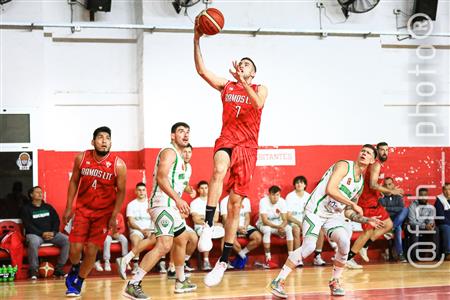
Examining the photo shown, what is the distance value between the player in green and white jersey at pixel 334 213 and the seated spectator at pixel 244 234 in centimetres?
470

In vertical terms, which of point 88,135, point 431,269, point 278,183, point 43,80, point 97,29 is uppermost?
point 97,29

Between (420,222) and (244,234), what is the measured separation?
3.36 m

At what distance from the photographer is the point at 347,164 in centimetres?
819

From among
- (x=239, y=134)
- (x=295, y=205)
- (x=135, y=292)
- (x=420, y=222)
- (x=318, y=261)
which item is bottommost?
(x=318, y=261)

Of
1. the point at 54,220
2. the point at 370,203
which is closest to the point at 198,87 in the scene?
the point at 54,220

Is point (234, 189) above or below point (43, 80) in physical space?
below

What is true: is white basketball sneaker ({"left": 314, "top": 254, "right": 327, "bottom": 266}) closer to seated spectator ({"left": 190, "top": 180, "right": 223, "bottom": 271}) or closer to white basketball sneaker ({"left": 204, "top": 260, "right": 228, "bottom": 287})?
seated spectator ({"left": 190, "top": 180, "right": 223, "bottom": 271})

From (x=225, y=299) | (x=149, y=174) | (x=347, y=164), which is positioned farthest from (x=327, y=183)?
(x=149, y=174)

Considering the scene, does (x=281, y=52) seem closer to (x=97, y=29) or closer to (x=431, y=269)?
(x=97, y=29)

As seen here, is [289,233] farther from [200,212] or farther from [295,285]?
[295,285]

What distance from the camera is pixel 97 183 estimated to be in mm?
8500

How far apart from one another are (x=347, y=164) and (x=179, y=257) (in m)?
2.21

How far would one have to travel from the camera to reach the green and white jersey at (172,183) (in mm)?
7965

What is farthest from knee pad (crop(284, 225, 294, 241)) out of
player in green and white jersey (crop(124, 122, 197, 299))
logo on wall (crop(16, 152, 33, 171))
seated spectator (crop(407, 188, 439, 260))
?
player in green and white jersey (crop(124, 122, 197, 299))
